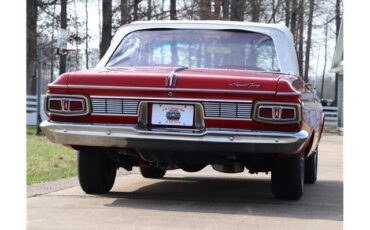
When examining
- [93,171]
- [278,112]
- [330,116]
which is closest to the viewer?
[278,112]

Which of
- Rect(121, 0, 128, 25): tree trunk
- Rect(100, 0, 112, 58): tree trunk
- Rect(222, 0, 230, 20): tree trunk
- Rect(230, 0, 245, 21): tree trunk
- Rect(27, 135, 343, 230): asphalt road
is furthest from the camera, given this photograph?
Rect(222, 0, 230, 20): tree trunk

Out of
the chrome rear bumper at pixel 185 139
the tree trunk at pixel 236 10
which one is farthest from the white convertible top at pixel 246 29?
the tree trunk at pixel 236 10

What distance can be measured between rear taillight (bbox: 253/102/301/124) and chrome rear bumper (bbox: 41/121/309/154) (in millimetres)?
104

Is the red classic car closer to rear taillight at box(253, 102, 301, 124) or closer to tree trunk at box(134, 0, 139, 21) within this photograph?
rear taillight at box(253, 102, 301, 124)

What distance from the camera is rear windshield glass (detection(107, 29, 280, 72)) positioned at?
7020 mm

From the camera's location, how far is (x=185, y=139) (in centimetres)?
605

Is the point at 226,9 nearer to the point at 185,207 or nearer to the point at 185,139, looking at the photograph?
the point at 185,207

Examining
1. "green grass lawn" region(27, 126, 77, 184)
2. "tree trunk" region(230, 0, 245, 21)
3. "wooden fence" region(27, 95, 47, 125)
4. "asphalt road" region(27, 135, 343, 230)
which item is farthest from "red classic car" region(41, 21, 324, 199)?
"tree trunk" region(230, 0, 245, 21)

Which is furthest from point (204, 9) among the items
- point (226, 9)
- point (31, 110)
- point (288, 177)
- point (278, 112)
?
point (278, 112)

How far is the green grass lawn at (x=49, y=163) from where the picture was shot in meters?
9.11

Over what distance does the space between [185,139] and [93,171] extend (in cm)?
133
